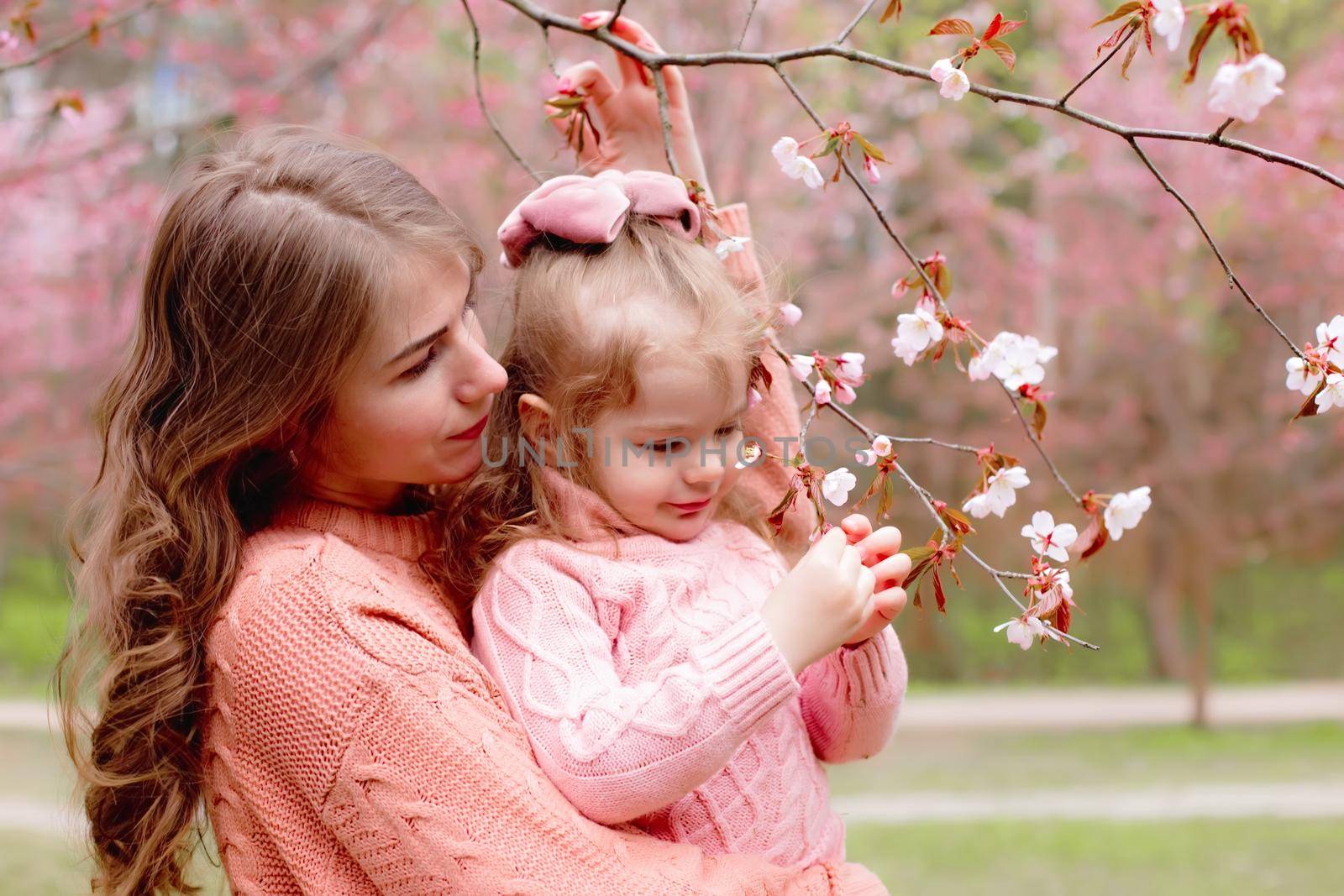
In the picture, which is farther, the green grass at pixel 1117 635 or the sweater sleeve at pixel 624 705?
the green grass at pixel 1117 635

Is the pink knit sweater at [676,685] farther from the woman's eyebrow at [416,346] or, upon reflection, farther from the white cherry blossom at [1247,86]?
the white cherry blossom at [1247,86]

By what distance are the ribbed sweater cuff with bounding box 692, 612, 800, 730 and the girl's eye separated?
Answer: 1.59ft

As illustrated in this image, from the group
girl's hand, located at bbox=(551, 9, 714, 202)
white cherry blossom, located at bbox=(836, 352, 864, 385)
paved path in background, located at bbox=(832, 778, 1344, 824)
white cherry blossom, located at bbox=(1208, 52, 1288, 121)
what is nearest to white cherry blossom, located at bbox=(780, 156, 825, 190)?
white cherry blossom, located at bbox=(836, 352, 864, 385)

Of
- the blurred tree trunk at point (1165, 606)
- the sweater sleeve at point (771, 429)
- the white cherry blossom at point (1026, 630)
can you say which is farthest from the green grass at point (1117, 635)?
the white cherry blossom at point (1026, 630)

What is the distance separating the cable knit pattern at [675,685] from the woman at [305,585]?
0.17 feet

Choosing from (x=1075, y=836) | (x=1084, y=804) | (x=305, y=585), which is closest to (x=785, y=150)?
(x=305, y=585)

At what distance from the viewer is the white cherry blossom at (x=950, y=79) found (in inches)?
57.1

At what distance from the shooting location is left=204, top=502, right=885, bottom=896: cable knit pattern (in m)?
1.37

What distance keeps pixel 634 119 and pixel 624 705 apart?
103 centimetres

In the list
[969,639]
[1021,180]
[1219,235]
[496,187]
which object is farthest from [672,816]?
[969,639]

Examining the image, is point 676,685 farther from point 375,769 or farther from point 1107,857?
point 1107,857

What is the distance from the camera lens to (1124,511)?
4.58 ft

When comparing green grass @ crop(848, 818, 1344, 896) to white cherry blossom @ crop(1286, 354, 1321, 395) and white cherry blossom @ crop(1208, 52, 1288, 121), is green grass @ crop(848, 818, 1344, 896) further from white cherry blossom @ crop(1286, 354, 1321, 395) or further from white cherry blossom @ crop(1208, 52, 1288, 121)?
white cherry blossom @ crop(1208, 52, 1288, 121)

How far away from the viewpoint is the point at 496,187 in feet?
24.7
